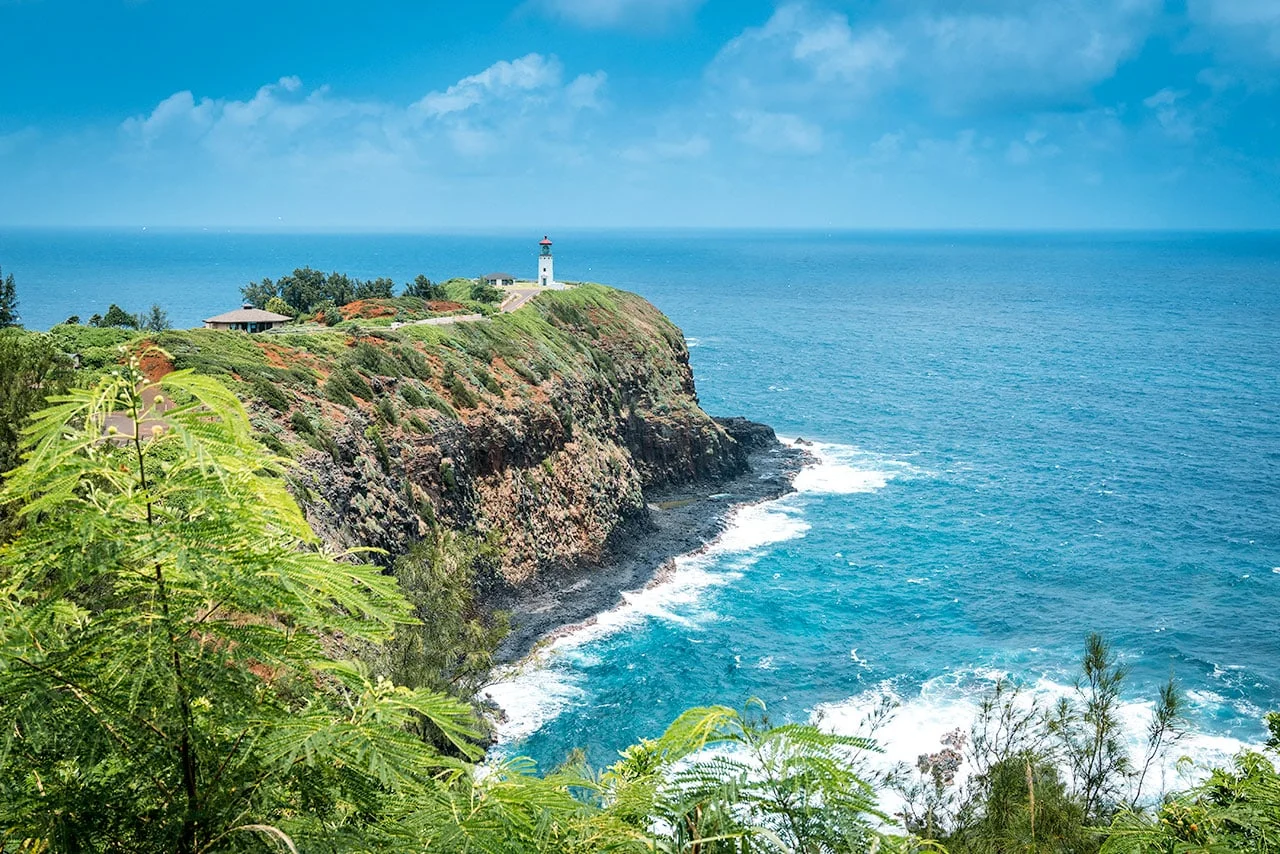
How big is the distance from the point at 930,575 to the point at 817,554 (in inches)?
246

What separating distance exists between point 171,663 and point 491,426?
43690mm

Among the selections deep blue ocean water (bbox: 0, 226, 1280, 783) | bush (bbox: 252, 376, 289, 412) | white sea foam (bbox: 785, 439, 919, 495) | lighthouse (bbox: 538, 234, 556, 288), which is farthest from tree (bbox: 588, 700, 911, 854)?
lighthouse (bbox: 538, 234, 556, 288)

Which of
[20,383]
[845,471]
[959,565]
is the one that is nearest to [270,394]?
[20,383]

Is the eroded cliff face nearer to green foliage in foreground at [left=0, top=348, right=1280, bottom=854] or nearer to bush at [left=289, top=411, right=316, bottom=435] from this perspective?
bush at [left=289, top=411, right=316, bottom=435]

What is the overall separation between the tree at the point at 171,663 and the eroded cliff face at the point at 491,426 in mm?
24218

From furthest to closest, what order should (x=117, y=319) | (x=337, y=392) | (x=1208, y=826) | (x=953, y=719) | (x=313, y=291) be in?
1. (x=313, y=291)
2. (x=117, y=319)
3. (x=337, y=392)
4. (x=953, y=719)
5. (x=1208, y=826)

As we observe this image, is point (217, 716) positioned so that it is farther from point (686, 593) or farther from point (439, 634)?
point (686, 593)

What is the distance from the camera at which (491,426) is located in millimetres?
48312

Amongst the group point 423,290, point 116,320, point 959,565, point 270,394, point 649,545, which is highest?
point 423,290

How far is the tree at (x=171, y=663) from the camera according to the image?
4.81 metres

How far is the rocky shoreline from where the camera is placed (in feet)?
142

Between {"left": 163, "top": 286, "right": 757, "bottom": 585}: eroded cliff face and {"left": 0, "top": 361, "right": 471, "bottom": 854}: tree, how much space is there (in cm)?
2422

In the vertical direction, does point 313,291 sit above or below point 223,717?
above

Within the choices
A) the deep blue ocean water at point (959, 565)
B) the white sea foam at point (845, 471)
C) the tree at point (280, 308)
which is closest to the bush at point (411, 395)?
the deep blue ocean water at point (959, 565)
